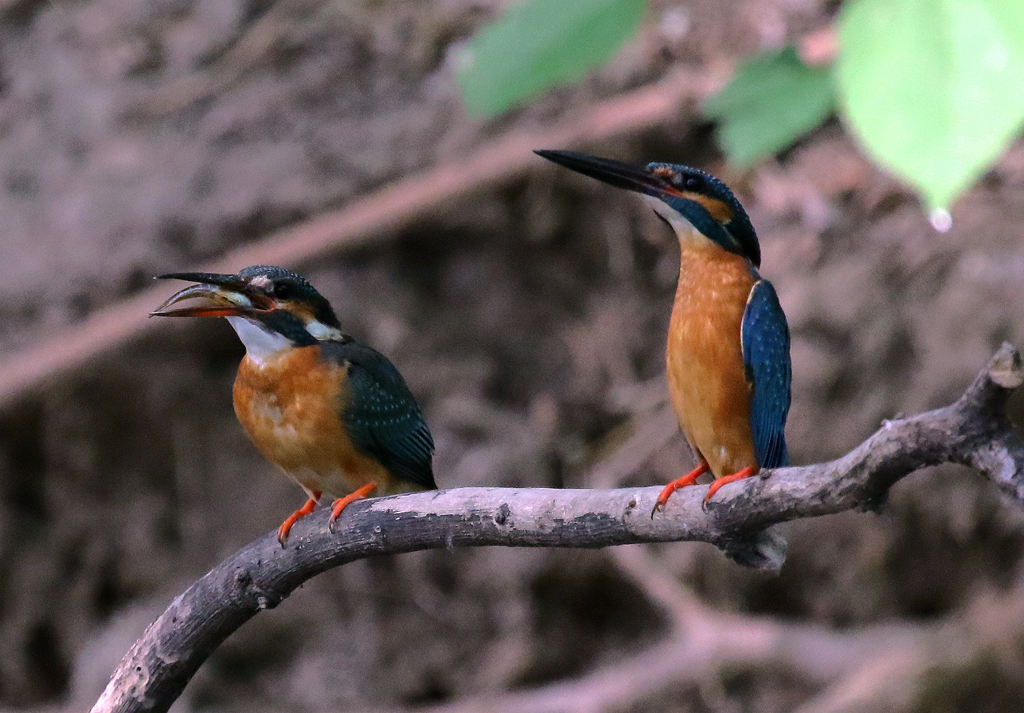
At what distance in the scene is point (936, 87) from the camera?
878 mm

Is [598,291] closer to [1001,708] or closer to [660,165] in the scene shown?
[1001,708]

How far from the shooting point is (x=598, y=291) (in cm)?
457

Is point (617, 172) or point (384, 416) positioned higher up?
point (617, 172)

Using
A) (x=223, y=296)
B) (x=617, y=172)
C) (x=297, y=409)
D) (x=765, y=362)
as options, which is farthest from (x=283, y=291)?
(x=765, y=362)

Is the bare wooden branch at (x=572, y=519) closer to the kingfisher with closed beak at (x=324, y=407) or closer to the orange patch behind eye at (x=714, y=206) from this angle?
the kingfisher with closed beak at (x=324, y=407)

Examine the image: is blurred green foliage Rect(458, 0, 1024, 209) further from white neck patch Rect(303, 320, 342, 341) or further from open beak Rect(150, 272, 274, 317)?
white neck patch Rect(303, 320, 342, 341)

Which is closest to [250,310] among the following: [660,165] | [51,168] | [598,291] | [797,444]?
[660,165]

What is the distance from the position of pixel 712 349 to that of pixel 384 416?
0.63 metres

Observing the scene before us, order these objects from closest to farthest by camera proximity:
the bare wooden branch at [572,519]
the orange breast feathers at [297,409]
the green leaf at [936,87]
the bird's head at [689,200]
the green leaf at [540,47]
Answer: the green leaf at [936,87] < the bare wooden branch at [572,519] < the green leaf at [540,47] < the bird's head at [689,200] < the orange breast feathers at [297,409]

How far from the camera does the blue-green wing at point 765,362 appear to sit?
5.22 ft

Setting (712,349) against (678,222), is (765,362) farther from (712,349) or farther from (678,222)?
(678,222)

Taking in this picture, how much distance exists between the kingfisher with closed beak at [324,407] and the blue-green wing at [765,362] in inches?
22.3

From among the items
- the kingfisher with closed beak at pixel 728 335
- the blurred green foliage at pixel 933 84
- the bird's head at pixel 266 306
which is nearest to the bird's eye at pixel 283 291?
the bird's head at pixel 266 306

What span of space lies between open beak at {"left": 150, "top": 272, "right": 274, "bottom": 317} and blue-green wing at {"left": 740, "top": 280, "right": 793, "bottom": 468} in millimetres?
644
